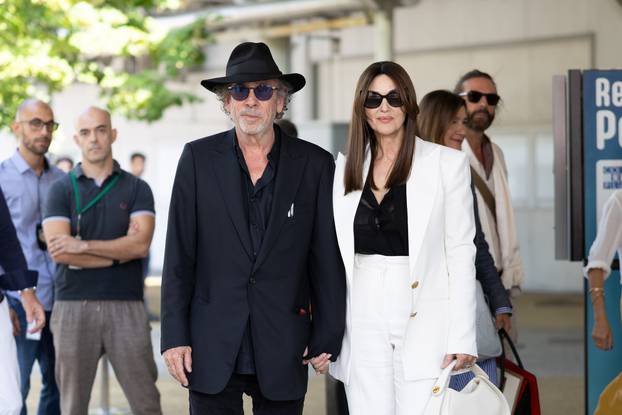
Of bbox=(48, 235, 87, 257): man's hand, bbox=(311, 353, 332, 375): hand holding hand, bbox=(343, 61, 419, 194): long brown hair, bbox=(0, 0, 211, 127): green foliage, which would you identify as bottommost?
bbox=(311, 353, 332, 375): hand holding hand

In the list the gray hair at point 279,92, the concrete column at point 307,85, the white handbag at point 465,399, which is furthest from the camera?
the concrete column at point 307,85

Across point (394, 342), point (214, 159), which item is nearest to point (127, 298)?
point (214, 159)

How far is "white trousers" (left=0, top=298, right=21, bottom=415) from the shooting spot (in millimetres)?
4531

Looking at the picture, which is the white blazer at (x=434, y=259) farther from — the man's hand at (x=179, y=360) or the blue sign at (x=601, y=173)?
the blue sign at (x=601, y=173)

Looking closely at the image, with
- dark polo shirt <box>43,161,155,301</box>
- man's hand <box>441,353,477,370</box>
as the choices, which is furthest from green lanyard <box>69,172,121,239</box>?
man's hand <box>441,353,477,370</box>

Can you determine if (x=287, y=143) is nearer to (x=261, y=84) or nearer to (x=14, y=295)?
(x=261, y=84)

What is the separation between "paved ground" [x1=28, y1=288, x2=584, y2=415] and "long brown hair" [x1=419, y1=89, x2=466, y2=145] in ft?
5.43

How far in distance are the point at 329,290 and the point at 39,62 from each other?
361 inches

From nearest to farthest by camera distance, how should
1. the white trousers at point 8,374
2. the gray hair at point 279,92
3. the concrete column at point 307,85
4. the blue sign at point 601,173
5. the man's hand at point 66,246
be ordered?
1. the gray hair at point 279,92
2. the white trousers at point 8,374
3. the man's hand at point 66,246
4. the blue sign at point 601,173
5. the concrete column at point 307,85

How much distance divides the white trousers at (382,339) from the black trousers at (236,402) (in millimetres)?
344

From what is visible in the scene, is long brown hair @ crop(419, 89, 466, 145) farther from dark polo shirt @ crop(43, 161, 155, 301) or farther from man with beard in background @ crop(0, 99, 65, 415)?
man with beard in background @ crop(0, 99, 65, 415)

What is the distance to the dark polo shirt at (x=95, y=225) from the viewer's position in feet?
20.5

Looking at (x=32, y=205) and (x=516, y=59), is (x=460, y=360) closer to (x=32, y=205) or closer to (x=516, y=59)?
(x=32, y=205)

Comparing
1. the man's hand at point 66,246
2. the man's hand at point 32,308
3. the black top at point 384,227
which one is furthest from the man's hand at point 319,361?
the man's hand at point 66,246
